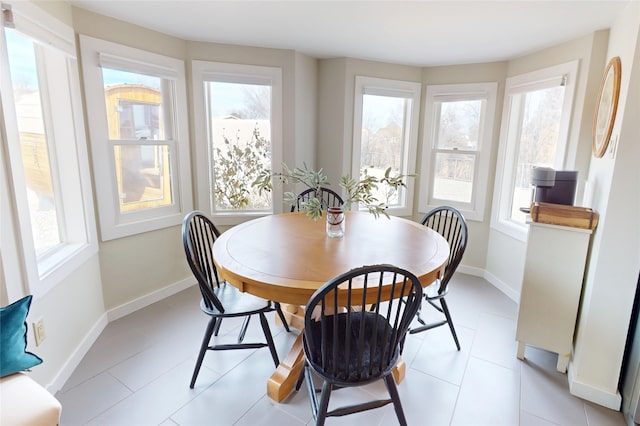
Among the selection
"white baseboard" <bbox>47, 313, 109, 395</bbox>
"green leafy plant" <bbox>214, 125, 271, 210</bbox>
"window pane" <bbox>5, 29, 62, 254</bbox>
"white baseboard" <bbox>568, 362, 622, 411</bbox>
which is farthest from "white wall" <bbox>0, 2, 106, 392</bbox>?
"white baseboard" <bbox>568, 362, 622, 411</bbox>

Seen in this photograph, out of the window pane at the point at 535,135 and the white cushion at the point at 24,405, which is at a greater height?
the window pane at the point at 535,135

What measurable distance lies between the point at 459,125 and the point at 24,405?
3902 mm

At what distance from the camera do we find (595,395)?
1923 mm

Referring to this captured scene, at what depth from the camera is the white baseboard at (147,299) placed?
2707 mm

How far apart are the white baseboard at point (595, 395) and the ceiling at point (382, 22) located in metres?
2.17

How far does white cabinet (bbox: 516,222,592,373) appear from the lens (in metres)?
2.03

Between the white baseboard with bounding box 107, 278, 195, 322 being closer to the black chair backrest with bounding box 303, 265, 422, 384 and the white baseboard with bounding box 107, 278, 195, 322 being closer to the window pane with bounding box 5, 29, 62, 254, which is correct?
the window pane with bounding box 5, 29, 62, 254

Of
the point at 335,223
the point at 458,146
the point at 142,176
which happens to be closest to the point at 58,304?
the point at 142,176

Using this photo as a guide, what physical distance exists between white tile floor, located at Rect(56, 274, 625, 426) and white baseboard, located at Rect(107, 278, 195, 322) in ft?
0.23

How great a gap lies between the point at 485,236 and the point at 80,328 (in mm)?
3635

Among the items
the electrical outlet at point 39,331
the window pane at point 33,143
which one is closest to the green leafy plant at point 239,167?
the window pane at point 33,143

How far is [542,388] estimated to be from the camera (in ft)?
6.68

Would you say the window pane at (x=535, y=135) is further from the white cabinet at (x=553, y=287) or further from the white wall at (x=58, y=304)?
the white wall at (x=58, y=304)

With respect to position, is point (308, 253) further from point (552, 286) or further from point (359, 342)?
point (552, 286)
